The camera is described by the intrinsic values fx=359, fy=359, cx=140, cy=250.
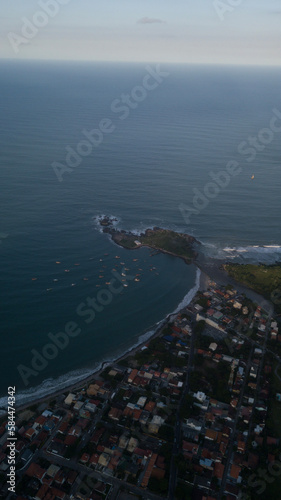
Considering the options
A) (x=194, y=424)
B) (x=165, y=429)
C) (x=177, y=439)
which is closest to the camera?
(x=177, y=439)

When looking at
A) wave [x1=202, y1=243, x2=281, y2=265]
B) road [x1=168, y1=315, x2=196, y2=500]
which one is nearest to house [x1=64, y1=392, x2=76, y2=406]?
→ road [x1=168, y1=315, x2=196, y2=500]

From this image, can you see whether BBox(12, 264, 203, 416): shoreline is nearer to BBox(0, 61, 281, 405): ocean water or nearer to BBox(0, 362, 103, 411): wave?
BBox(0, 362, 103, 411): wave

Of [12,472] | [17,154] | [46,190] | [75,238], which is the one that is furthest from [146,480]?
[17,154]

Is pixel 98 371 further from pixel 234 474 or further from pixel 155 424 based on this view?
pixel 234 474

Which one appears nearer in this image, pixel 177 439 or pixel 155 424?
pixel 177 439

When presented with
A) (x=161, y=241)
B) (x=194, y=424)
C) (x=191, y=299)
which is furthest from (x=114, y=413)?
(x=161, y=241)

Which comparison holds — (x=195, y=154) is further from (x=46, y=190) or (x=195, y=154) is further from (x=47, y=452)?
(x=47, y=452)

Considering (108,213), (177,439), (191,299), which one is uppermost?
(108,213)
